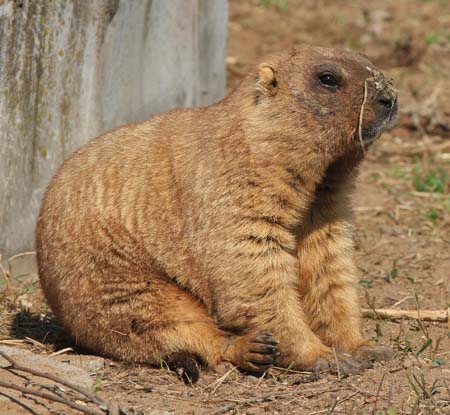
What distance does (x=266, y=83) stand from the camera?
5480 mm

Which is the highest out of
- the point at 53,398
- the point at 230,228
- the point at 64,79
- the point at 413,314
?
the point at 64,79

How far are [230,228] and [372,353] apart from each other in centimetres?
117

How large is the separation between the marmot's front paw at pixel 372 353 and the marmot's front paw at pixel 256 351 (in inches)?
21.3

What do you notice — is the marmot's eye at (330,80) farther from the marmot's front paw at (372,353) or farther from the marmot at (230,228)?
the marmot's front paw at (372,353)

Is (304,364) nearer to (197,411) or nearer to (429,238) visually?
(197,411)

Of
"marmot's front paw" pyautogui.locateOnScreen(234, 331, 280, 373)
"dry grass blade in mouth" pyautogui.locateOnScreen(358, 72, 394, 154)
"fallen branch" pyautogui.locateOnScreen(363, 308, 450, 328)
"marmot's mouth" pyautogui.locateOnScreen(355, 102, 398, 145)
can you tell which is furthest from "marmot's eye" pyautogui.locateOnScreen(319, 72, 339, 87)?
"fallen branch" pyautogui.locateOnScreen(363, 308, 450, 328)

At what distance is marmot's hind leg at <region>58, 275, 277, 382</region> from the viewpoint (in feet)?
18.0

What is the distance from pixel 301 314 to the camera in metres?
5.45

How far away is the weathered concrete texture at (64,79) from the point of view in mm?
6566

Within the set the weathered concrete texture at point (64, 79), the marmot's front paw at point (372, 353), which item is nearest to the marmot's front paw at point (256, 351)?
the marmot's front paw at point (372, 353)

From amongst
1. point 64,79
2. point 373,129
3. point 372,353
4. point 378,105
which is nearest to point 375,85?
point 378,105

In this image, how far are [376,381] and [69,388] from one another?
1.74 m

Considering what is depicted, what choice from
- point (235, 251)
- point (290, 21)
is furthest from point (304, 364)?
point (290, 21)

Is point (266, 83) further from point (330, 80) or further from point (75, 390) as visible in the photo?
point (75, 390)
